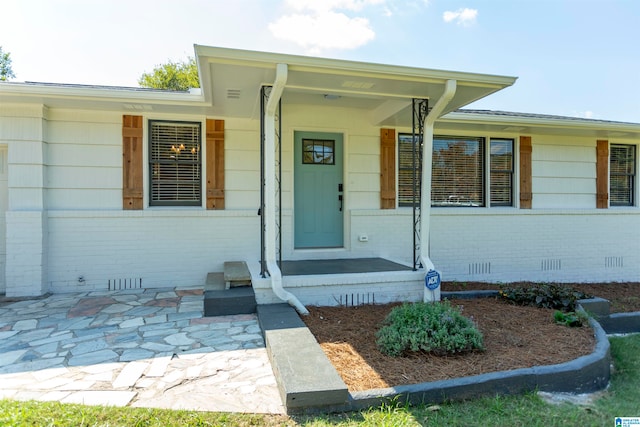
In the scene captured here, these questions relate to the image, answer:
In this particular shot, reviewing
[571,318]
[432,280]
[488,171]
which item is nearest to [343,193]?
[432,280]

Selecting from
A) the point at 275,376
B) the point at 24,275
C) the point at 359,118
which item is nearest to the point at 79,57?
the point at 24,275

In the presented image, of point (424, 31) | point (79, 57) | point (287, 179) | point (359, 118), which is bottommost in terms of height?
point (287, 179)

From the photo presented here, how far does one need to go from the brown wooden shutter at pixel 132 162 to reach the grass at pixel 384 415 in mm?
3464

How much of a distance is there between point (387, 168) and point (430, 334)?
351 centimetres

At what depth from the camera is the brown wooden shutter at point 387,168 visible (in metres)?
6.10

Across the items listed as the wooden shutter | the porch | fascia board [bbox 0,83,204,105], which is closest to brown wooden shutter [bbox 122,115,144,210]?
fascia board [bbox 0,83,204,105]

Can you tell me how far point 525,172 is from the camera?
22.3 feet

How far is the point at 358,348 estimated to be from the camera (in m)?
3.10

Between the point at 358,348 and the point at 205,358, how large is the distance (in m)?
1.23

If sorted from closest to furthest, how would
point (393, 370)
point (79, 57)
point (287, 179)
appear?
point (393, 370) → point (287, 179) → point (79, 57)

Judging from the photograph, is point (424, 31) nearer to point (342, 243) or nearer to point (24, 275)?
point (342, 243)

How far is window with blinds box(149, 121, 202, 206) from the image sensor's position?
5.41m

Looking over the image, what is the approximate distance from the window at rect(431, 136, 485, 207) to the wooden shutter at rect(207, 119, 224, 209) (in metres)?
3.58

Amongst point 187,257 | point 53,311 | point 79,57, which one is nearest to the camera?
point 53,311
